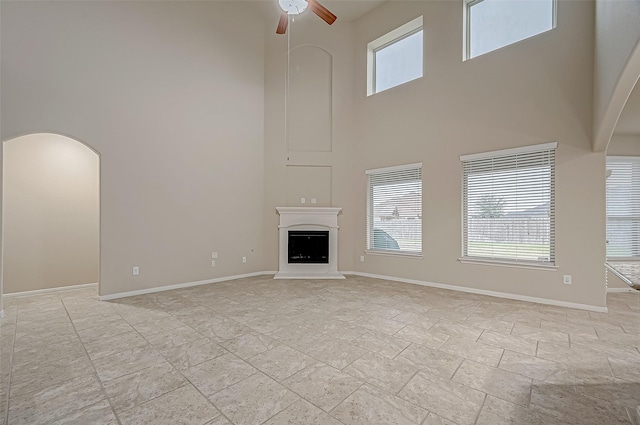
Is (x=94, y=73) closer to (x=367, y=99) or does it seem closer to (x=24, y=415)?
(x=24, y=415)

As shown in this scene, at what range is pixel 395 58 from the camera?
5.83 m

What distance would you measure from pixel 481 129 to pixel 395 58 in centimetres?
249

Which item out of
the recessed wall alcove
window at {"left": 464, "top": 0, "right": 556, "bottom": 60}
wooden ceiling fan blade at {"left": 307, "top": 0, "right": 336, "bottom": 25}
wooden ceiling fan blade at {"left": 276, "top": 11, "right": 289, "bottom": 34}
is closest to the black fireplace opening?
the recessed wall alcove

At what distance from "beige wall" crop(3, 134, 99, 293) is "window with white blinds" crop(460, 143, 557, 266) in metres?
6.50

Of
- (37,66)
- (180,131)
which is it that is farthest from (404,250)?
(37,66)

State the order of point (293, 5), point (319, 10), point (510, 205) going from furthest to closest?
point (510, 205)
point (319, 10)
point (293, 5)

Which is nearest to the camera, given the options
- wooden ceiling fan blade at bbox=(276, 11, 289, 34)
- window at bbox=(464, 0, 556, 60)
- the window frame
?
wooden ceiling fan blade at bbox=(276, 11, 289, 34)

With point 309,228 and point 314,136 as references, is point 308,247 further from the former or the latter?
point 314,136

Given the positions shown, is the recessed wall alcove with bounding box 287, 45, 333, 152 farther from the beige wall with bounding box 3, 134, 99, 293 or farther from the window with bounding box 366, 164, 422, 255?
the beige wall with bounding box 3, 134, 99, 293

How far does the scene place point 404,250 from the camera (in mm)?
5461

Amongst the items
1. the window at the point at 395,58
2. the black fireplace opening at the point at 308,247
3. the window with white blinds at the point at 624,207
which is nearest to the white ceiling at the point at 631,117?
the window with white blinds at the point at 624,207

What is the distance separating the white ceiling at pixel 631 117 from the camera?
3890 mm

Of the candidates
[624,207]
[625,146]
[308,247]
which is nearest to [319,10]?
[308,247]

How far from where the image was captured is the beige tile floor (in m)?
1.73
